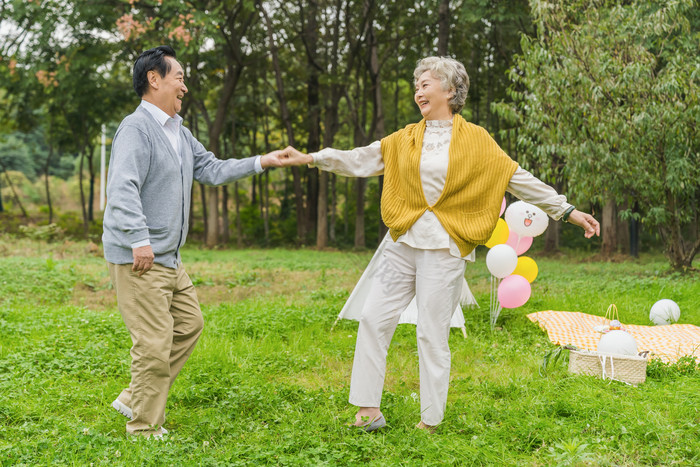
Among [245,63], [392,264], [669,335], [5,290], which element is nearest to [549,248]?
[245,63]

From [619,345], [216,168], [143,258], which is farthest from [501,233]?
[143,258]

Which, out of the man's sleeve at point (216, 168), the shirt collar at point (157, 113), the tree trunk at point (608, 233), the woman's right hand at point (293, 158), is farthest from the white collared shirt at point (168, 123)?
the tree trunk at point (608, 233)

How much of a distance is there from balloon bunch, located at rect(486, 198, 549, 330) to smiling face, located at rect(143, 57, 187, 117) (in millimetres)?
3502

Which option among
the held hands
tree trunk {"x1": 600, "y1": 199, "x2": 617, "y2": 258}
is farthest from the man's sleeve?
tree trunk {"x1": 600, "y1": 199, "x2": 617, "y2": 258}

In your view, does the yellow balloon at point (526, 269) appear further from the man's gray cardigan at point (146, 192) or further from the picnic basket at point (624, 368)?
the man's gray cardigan at point (146, 192)

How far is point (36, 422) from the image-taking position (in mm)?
3965

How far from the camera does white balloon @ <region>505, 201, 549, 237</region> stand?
653 centimetres

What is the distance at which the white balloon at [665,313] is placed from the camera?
278 inches

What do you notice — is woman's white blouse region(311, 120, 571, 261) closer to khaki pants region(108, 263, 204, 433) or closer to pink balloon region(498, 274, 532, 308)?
khaki pants region(108, 263, 204, 433)

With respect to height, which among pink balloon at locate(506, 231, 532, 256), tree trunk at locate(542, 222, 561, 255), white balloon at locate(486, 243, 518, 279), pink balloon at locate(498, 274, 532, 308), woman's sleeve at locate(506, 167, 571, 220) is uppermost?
woman's sleeve at locate(506, 167, 571, 220)

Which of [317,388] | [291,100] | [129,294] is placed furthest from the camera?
[291,100]

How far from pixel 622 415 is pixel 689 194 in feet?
27.1

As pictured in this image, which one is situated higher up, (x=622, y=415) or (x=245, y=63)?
(x=245, y=63)

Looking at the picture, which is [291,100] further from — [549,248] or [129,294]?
[129,294]
